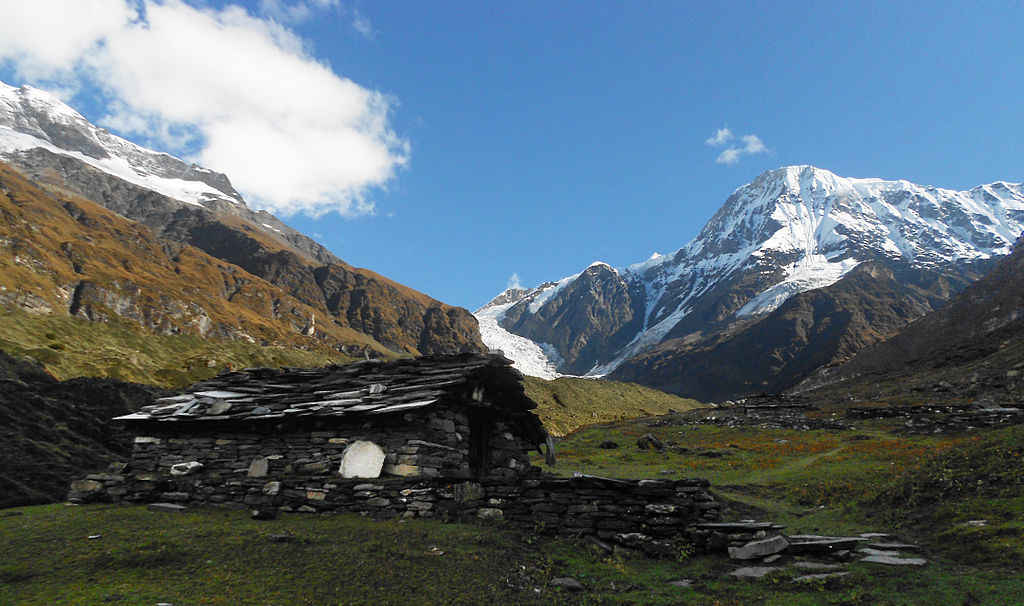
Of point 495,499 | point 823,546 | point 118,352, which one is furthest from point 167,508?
point 118,352

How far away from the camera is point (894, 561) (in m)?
8.78

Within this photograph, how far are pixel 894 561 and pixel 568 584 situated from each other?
573cm

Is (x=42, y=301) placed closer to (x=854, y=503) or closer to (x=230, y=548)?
(x=230, y=548)

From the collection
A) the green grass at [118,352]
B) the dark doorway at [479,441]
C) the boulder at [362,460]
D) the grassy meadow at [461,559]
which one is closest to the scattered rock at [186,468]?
the grassy meadow at [461,559]

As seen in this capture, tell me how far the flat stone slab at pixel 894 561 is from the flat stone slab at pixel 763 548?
1.30 meters

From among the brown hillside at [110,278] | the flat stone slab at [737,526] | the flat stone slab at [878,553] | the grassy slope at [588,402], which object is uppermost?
the brown hillside at [110,278]

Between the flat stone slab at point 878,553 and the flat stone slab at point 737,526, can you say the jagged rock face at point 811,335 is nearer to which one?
the flat stone slab at point 737,526

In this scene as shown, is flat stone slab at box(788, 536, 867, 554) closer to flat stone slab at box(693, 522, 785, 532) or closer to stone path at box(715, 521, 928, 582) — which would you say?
stone path at box(715, 521, 928, 582)

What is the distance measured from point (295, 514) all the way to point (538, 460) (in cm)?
2191

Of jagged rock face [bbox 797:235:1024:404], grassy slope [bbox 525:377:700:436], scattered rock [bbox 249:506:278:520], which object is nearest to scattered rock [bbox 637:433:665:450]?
grassy slope [bbox 525:377:700:436]

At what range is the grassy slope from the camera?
7144cm

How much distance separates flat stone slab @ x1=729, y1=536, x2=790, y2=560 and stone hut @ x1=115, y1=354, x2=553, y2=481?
5.63m

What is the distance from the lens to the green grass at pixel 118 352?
2372 inches

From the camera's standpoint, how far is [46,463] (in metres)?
15.3
